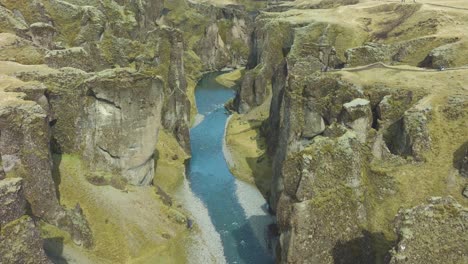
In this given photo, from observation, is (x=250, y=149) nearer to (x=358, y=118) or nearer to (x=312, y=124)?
(x=312, y=124)

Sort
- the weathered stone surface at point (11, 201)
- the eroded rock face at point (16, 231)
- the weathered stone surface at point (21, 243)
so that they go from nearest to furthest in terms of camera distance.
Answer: the weathered stone surface at point (21, 243), the eroded rock face at point (16, 231), the weathered stone surface at point (11, 201)

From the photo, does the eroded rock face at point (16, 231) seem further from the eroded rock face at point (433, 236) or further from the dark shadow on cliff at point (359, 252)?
the eroded rock face at point (433, 236)

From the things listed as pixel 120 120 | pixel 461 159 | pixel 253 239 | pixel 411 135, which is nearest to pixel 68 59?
pixel 120 120

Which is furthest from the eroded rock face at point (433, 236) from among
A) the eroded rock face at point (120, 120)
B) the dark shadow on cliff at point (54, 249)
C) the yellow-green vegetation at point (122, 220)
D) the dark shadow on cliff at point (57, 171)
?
the eroded rock face at point (120, 120)

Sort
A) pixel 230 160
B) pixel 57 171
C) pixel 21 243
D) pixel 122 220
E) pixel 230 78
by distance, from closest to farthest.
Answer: pixel 21 243
pixel 122 220
pixel 57 171
pixel 230 160
pixel 230 78

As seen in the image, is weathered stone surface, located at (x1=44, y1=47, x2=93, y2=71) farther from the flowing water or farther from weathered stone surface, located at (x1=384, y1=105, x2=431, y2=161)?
weathered stone surface, located at (x1=384, y1=105, x2=431, y2=161)
